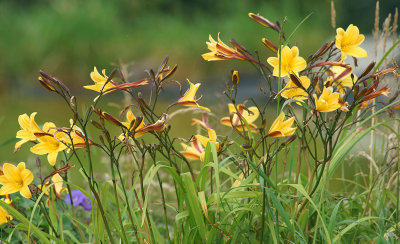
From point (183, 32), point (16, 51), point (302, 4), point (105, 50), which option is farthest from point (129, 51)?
point (302, 4)

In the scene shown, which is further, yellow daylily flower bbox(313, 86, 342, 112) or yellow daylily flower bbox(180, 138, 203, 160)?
yellow daylily flower bbox(180, 138, 203, 160)

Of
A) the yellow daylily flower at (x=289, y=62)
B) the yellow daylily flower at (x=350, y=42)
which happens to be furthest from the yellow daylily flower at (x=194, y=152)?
the yellow daylily flower at (x=350, y=42)

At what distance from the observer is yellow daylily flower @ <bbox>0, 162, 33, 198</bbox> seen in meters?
1.51

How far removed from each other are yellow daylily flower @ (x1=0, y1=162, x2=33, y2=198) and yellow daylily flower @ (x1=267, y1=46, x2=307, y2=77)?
69 centimetres

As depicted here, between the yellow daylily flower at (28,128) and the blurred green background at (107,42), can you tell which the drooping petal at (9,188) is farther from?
the blurred green background at (107,42)

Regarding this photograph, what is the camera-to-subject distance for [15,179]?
5.01 ft

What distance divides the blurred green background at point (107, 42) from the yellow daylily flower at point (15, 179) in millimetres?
5192

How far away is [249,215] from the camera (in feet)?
5.47

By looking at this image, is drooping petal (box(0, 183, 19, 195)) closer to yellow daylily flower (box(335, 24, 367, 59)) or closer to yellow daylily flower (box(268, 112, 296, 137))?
yellow daylily flower (box(268, 112, 296, 137))

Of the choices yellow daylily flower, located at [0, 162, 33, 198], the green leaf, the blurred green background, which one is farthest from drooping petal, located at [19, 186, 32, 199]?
the blurred green background

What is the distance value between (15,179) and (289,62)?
77cm

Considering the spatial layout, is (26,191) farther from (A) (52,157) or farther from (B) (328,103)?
(B) (328,103)

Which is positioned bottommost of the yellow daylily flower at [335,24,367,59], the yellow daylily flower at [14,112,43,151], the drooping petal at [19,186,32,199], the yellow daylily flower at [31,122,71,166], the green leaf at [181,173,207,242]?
the green leaf at [181,173,207,242]

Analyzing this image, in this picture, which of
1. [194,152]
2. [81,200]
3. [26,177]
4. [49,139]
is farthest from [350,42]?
[81,200]
